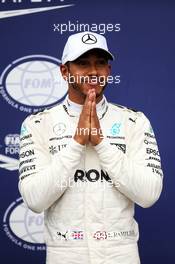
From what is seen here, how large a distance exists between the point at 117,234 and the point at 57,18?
1.36 m

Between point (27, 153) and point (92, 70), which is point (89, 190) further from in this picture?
point (92, 70)

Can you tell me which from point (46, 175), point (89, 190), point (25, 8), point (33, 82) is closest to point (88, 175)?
point (89, 190)

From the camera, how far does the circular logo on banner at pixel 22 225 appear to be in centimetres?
291

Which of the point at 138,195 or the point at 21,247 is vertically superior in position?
the point at 138,195

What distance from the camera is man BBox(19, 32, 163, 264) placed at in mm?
1788

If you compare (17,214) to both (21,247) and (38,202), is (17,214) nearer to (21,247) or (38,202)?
(21,247)

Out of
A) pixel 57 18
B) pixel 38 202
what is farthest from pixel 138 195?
pixel 57 18

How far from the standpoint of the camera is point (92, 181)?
1.84 meters

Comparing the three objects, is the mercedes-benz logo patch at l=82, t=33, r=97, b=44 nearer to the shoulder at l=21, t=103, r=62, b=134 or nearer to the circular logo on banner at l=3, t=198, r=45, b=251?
the shoulder at l=21, t=103, r=62, b=134

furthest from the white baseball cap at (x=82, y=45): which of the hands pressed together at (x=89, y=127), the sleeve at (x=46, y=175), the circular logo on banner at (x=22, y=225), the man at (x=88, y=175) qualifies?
the circular logo on banner at (x=22, y=225)

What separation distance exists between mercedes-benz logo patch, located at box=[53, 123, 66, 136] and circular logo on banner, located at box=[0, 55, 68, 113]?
37.6 inches

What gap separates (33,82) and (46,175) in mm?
1167

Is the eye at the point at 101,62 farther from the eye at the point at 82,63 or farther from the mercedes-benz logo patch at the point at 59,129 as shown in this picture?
the mercedes-benz logo patch at the point at 59,129

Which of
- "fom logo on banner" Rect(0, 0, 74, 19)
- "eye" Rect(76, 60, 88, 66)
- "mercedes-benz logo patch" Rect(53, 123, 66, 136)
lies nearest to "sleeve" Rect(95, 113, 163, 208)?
"mercedes-benz logo patch" Rect(53, 123, 66, 136)
